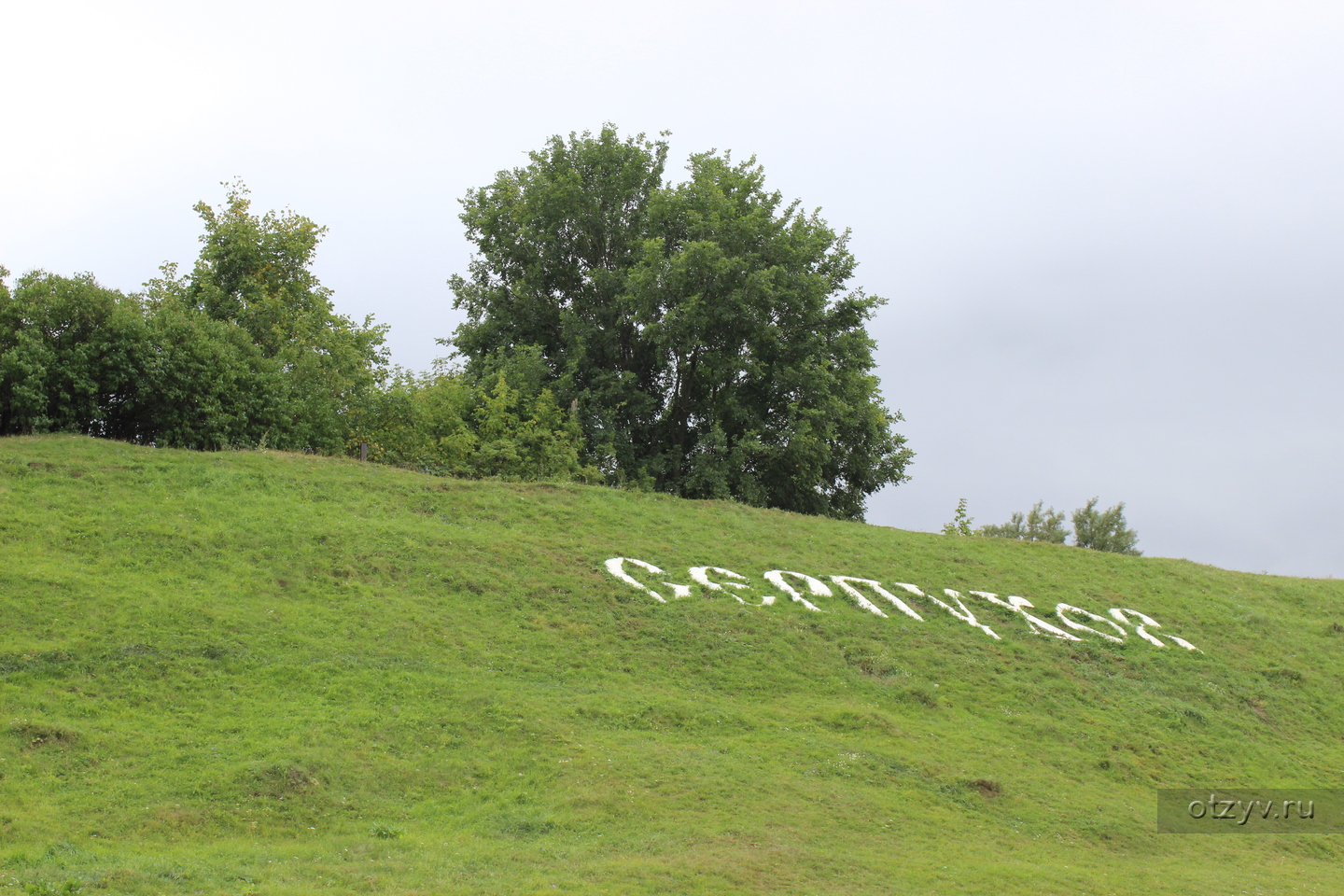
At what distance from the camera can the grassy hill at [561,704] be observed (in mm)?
14555

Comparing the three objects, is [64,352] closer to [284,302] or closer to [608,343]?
[284,302]

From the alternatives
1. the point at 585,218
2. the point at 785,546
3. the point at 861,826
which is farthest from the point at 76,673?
the point at 585,218

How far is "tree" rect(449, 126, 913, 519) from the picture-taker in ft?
130

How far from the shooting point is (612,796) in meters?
16.7

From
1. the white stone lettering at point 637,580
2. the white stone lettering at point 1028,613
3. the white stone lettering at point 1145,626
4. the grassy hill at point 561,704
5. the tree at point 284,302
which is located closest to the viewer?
the grassy hill at point 561,704

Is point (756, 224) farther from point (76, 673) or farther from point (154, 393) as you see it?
point (76, 673)

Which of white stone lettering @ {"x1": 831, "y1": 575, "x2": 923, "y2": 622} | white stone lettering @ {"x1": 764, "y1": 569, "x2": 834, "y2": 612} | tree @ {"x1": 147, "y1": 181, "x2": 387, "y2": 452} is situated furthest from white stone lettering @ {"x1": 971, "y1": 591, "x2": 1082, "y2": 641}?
tree @ {"x1": 147, "y1": 181, "x2": 387, "y2": 452}

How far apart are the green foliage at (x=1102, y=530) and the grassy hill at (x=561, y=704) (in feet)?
130

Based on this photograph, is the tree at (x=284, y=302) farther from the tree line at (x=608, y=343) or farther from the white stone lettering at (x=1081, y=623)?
the white stone lettering at (x=1081, y=623)

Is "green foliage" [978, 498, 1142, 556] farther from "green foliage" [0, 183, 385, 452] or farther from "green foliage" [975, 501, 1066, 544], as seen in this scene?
"green foliage" [0, 183, 385, 452]

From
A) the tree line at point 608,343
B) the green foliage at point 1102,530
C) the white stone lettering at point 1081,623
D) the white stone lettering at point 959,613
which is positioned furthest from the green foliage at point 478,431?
the green foliage at point 1102,530

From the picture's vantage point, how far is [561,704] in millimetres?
20234

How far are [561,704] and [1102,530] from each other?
201 feet

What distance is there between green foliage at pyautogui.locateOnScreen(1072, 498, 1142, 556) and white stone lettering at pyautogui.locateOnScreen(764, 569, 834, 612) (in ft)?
160
